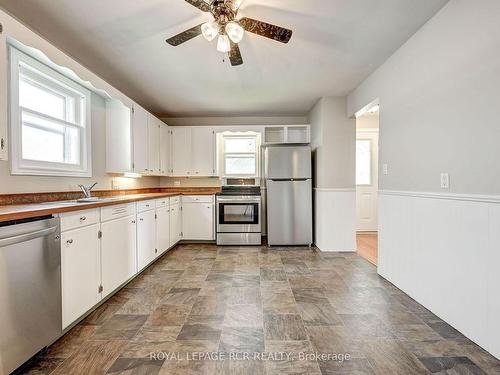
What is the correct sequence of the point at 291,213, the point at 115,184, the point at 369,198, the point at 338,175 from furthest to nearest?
the point at 369,198 → the point at 291,213 → the point at 338,175 → the point at 115,184

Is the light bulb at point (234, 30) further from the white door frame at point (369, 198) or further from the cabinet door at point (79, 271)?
the white door frame at point (369, 198)

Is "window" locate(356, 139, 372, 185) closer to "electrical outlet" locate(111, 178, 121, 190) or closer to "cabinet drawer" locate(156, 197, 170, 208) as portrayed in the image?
"cabinet drawer" locate(156, 197, 170, 208)

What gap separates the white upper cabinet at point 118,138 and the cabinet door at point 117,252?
0.90 m

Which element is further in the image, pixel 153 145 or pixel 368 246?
pixel 368 246

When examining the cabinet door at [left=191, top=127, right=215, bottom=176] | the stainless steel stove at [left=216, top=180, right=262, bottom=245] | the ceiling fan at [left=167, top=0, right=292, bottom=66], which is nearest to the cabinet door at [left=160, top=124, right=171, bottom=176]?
the cabinet door at [left=191, top=127, right=215, bottom=176]

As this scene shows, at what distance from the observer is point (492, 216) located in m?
1.68

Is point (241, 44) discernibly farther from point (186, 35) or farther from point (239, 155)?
point (239, 155)

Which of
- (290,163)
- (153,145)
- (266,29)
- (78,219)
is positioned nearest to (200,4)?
(266,29)

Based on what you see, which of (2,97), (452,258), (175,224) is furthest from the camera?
(175,224)

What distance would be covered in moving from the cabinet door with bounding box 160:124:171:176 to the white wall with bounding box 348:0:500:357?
3.47 m

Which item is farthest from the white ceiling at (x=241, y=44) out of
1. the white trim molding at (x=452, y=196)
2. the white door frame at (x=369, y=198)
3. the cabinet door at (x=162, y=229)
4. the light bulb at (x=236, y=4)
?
the white door frame at (x=369, y=198)

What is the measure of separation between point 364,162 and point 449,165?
157 inches

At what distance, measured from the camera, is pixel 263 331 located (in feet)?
6.38

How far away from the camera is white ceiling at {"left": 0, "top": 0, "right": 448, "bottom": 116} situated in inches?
81.0
